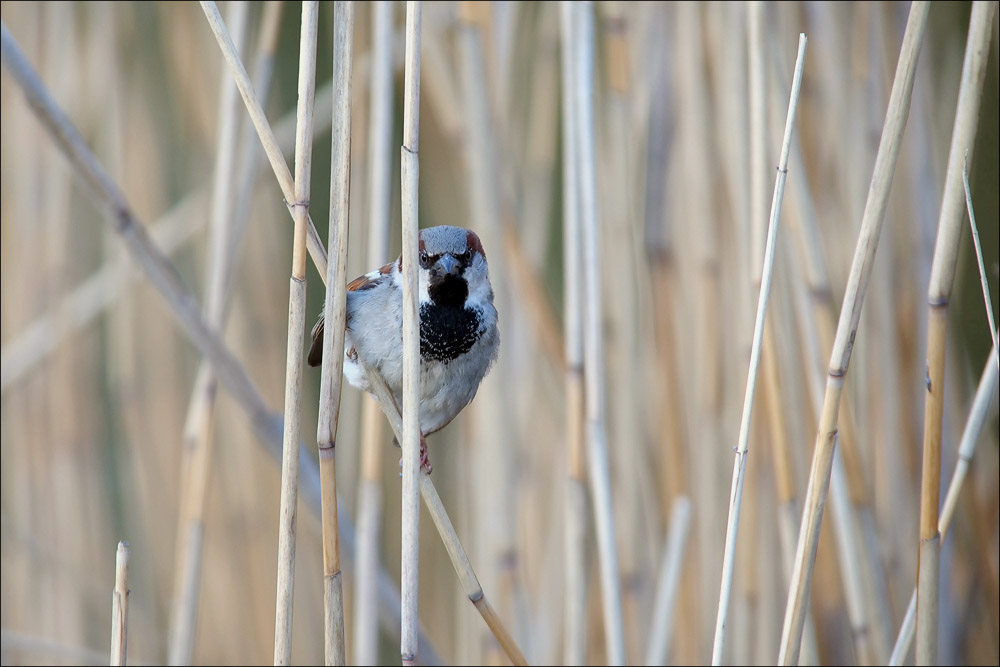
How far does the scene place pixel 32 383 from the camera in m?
2.12

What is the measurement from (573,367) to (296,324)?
1.98ft

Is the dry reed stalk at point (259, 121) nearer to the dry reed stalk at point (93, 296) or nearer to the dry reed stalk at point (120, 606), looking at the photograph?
the dry reed stalk at point (120, 606)

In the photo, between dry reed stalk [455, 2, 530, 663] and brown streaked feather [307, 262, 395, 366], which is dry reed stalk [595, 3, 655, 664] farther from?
brown streaked feather [307, 262, 395, 366]

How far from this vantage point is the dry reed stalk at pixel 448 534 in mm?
1000

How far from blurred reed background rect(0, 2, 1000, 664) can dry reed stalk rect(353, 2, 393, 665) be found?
7cm

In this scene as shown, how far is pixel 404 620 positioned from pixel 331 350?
1.06ft

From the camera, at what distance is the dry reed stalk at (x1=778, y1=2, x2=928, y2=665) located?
947 millimetres

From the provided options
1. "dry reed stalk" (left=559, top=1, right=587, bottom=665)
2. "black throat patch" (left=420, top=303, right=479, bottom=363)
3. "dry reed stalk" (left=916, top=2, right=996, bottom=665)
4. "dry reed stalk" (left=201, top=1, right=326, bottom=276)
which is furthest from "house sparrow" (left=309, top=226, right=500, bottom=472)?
"dry reed stalk" (left=916, top=2, right=996, bottom=665)

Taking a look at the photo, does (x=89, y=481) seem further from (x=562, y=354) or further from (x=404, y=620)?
(x=404, y=620)

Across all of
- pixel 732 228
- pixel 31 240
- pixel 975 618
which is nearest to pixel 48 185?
pixel 31 240

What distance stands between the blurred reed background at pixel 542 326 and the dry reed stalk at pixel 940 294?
0.22 metres

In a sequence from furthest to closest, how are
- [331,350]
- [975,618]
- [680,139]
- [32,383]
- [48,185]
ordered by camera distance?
[32,383] < [48,185] < [975,618] < [680,139] < [331,350]

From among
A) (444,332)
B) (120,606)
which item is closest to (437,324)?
(444,332)

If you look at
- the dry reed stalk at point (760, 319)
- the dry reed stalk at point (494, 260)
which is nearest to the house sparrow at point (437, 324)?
the dry reed stalk at point (494, 260)
